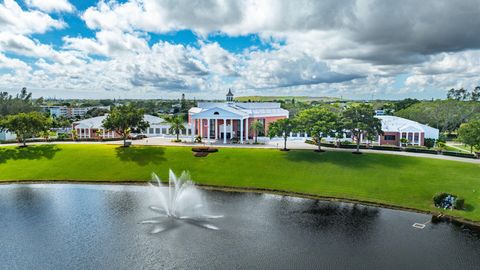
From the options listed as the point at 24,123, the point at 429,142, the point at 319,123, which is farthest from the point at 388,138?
the point at 24,123

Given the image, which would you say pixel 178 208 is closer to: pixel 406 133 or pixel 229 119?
pixel 229 119

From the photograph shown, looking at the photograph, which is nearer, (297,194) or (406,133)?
(297,194)

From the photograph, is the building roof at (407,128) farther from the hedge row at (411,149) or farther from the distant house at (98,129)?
the distant house at (98,129)

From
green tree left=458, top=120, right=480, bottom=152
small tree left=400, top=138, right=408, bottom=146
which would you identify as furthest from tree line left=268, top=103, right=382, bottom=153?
green tree left=458, top=120, right=480, bottom=152

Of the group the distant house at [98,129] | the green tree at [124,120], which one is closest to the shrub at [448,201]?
the green tree at [124,120]

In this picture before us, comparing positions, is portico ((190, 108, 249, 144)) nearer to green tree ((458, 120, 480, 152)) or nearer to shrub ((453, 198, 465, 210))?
green tree ((458, 120, 480, 152))

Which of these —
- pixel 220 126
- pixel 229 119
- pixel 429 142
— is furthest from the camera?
pixel 220 126
